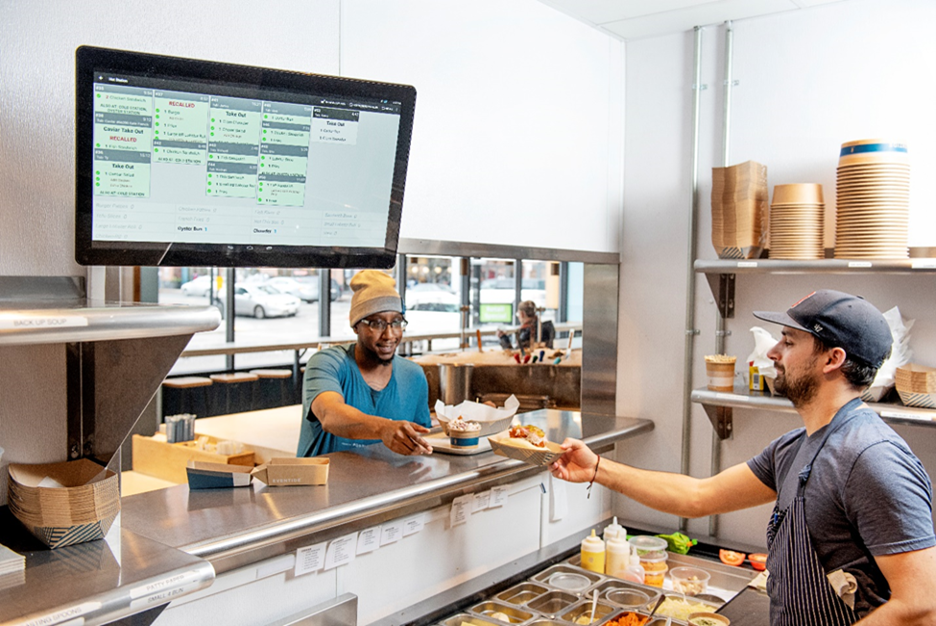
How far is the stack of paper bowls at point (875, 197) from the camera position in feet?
8.99

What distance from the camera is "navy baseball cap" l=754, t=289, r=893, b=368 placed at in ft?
6.55

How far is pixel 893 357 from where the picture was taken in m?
2.95

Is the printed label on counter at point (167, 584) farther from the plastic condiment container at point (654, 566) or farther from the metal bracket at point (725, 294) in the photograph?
the metal bracket at point (725, 294)

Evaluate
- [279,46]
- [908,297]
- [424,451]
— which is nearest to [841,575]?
[424,451]

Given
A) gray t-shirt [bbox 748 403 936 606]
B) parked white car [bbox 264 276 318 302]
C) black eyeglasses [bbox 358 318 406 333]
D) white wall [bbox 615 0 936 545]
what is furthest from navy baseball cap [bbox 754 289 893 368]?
parked white car [bbox 264 276 318 302]

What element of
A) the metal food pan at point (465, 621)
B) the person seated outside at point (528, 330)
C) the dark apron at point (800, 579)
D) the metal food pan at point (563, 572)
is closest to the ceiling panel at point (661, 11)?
the dark apron at point (800, 579)

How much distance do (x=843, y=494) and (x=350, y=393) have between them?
5.79 ft

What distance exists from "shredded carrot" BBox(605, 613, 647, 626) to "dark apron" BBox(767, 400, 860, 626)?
590 millimetres

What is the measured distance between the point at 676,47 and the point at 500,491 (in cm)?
209

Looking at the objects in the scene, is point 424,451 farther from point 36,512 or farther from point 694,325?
point 694,325

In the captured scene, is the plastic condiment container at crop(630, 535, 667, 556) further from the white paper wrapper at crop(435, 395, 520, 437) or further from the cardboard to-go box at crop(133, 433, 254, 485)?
the cardboard to-go box at crop(133, 433, 254, 485)

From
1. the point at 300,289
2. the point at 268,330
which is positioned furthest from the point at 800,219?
the point at 268,330

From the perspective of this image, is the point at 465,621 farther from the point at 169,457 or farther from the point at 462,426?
the point at 169,457

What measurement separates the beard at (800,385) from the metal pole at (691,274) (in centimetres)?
137
